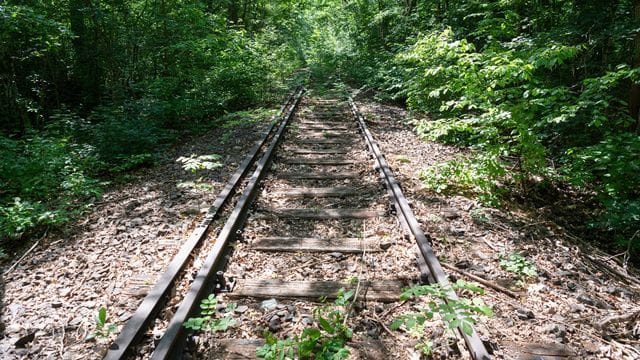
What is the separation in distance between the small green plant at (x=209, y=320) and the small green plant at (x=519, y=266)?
7.39ft

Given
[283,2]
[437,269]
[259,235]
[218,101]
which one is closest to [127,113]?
[218,101]

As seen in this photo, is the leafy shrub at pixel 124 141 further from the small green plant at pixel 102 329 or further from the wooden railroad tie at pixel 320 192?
the small green plant at pixel 102 329

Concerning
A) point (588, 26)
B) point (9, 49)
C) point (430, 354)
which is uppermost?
point (9, 49)

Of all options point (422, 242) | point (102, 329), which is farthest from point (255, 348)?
point (422, 242)

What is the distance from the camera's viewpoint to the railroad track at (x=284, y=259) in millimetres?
2311

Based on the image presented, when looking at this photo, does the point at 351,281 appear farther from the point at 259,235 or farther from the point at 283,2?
the point at 283,2

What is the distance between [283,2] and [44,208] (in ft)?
80.5

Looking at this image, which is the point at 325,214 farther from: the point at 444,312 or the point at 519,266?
the point at 444,312

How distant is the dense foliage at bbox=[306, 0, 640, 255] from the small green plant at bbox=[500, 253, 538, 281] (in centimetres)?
120

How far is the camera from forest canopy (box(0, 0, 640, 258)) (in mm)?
4172

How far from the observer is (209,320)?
2500 millimetres

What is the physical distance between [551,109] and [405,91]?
579cm

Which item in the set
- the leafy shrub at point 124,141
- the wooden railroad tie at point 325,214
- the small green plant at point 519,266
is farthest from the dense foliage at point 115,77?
the small green plant at point 519,266

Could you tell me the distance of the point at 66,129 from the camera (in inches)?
304
